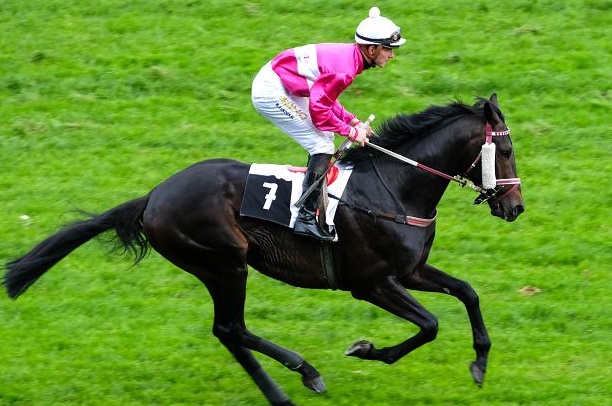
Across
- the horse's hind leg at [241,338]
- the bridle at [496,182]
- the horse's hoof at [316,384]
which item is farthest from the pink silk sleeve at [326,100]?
the horse's hoof at [316,384]

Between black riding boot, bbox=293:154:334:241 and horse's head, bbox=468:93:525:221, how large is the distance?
108 cm

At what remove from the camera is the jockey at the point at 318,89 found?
24.8 feet

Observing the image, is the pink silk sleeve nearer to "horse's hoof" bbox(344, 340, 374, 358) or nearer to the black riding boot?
the black riding boot

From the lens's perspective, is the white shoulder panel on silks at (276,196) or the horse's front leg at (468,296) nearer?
the white shoulder panel on silks at (276,196)

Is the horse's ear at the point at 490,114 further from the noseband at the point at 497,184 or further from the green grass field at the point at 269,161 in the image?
the green grass field at the point at 269,161

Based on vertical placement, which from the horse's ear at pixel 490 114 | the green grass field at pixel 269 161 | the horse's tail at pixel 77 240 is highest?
the horse's ear at pixel 490 114

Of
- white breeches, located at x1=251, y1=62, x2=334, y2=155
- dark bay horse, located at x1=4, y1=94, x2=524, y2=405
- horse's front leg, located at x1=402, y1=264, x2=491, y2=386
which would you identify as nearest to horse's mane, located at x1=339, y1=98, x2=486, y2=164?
dark bay horse, located at x1=4, y1=94, x2=524, y2=405

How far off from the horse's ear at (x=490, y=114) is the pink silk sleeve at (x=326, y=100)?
3.16 ft

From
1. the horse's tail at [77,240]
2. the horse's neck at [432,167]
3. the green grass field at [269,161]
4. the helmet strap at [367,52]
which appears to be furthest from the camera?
the green grass field at [269,161]

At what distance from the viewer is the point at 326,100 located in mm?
7555

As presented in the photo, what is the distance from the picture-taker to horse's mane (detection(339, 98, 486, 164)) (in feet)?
26.0

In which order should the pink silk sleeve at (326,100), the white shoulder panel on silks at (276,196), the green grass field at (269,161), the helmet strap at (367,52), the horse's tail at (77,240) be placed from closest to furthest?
the pink silk sleeve at (326,100) → the helmet strap at (367,52) → the white shoulder panel on silks at (276,196) → the horse's tail at (77,240) → the green grass field at (269,161)

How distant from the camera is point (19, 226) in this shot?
10750mm

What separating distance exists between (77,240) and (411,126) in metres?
2.52
